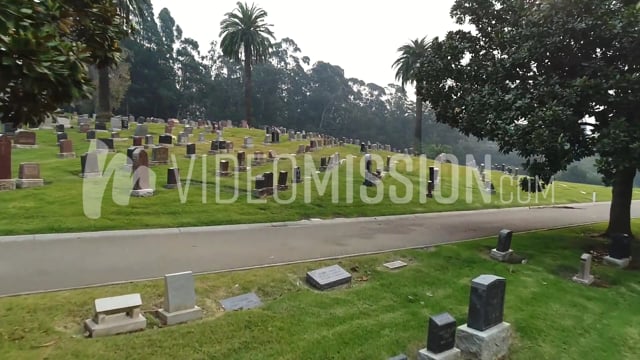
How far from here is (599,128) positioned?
425 inches

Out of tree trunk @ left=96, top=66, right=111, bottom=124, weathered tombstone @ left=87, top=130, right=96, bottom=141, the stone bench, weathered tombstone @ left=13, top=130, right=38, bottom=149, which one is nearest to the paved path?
the stone bench

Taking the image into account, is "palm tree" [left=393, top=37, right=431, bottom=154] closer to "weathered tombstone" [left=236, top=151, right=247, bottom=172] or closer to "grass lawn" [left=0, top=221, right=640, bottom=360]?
"weathered tombstone" [left=236, top=151, right=247, bottom=172]

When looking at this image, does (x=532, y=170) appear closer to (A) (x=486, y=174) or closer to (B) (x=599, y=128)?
(B) (x=599, y=128)

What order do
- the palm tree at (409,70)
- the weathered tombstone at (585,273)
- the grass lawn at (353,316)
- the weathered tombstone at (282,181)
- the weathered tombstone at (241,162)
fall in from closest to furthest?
the grass lawn at (353,316), the weathered tombstone at (585,273), the weathered tombstone at (282,181), the weathered tombstone at (241,162), the palm tree at (409,70)

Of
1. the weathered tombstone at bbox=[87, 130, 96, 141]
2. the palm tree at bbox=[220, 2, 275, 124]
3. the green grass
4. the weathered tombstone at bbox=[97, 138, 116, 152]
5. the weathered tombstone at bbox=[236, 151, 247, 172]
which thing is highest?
the palm tree at bbox=[220, 2, 275, 124]

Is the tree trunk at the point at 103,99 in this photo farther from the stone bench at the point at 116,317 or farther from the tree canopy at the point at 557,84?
the stone bench at the point at 116,317

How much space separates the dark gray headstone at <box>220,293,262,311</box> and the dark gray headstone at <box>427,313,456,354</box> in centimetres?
248

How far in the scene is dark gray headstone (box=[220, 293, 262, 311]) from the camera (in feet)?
21.1

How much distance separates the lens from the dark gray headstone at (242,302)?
642cm

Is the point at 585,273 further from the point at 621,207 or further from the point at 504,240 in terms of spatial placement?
the point at 621,207

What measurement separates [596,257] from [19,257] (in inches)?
490

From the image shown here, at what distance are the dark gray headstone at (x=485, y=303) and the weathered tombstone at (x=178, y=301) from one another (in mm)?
3696

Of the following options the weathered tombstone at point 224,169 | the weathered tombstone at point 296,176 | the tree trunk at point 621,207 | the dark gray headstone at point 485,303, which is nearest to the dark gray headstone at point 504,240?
the dark gray headstone at point 485,303

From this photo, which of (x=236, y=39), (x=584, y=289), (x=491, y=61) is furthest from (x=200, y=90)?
(x=584, y=289)
